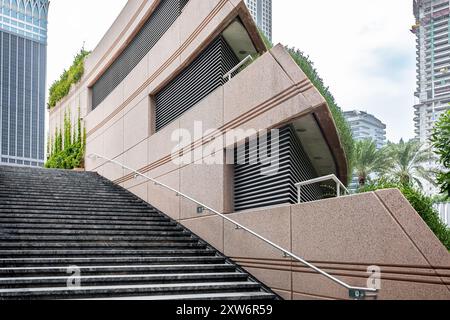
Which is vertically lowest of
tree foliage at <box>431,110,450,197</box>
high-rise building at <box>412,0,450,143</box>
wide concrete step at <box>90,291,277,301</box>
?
wide concrete step at <box>90,291,277,301</box>

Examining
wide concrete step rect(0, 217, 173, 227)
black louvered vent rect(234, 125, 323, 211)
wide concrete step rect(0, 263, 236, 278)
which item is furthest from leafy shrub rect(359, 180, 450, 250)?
wide concrete step rect(0, 217, 173, 227)

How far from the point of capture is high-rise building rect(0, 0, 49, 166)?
141 meters

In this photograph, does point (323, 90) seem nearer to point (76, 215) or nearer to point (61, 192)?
point (76, 215)

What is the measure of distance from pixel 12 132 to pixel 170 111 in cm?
14148

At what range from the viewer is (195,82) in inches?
452

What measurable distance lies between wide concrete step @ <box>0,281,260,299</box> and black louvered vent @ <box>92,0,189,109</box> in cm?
753

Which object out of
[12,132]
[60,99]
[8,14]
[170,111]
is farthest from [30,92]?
[170,111]

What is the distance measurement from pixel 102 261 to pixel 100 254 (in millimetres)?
336

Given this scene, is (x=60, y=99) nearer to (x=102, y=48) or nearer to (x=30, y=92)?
(x=102, y=48)

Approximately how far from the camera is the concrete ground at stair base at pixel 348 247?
519 cm

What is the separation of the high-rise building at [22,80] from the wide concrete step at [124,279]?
459 feet

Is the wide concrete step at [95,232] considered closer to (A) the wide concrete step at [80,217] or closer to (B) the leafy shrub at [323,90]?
(A) the wide concrete step at [80,217]

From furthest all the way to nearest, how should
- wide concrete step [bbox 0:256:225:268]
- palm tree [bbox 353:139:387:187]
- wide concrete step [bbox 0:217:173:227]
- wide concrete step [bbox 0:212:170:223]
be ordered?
palm tree [bbox 353:139:387:187] → wide concrete step [bbox 0:212:170:223] → wide concrete step [bbox 0:217:173:227] → wide concrete step [bbox 0:256:225:268]
